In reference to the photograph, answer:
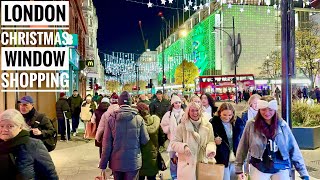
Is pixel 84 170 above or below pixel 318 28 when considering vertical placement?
below

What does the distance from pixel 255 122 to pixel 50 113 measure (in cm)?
1329

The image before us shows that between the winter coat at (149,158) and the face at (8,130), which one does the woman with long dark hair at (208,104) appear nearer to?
the winter coat at (149,158)

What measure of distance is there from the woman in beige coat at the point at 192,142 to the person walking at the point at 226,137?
0.84 ft

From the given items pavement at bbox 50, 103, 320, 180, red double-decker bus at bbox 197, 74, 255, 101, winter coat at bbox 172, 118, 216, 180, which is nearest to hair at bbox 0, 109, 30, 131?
winter coat at bbox 172, 118, 216, 180

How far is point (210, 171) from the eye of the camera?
17.3ft

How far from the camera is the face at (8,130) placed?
144 inches

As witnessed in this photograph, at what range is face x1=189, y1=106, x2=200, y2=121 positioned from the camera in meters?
5.60

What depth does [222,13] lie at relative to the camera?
262ft

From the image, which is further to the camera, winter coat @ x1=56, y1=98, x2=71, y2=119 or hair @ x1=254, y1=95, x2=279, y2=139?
winter coat @ x1=56, y1=98, x2=71, y2=119

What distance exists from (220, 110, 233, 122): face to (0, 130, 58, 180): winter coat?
2.97 meters

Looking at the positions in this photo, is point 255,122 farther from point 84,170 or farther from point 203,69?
point 203,69

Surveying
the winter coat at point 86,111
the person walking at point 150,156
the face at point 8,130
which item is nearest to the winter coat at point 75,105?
the winter coat at point 86,111

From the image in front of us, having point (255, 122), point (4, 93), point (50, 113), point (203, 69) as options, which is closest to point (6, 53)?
point (4, 93)

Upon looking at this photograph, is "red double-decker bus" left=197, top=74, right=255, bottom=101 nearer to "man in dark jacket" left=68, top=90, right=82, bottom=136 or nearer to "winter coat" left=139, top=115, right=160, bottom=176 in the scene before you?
"man in dark jacket" left=68, top=90, right=82, bottom=136
